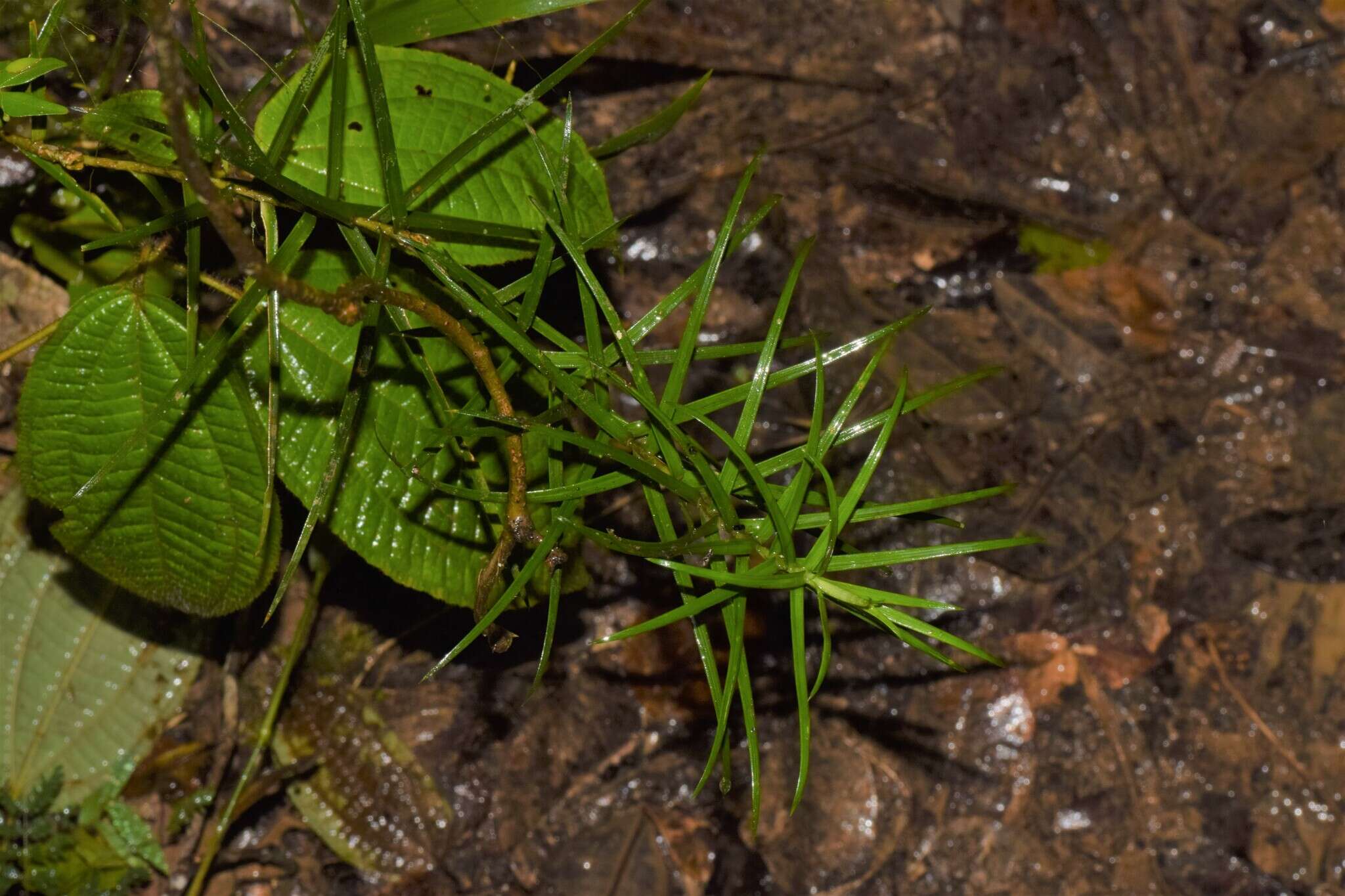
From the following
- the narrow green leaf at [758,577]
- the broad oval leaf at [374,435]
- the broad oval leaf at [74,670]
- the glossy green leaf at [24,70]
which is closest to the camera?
the narrow green leaf at [758,577]

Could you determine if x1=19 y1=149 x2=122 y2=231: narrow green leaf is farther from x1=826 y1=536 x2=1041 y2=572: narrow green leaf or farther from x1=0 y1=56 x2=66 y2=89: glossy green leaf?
x1=826 y1=536 x2=1041 y2=572: narrow green leaf

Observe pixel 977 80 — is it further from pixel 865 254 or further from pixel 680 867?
pixel 680 867

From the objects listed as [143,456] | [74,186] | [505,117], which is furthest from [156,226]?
[505,117]

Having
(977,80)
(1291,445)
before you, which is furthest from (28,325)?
(1291,445)

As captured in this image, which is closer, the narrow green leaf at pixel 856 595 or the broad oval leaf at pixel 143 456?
the narrow green leaf at pixel 856 595

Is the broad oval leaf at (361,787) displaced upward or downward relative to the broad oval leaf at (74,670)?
downward

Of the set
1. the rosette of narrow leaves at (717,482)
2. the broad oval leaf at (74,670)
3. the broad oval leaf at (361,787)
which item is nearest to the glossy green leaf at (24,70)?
the rosette of narrow leaves at (717,482)

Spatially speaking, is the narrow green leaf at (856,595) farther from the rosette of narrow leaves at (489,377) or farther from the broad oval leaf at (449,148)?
the broad oval leaf at (449,148)
